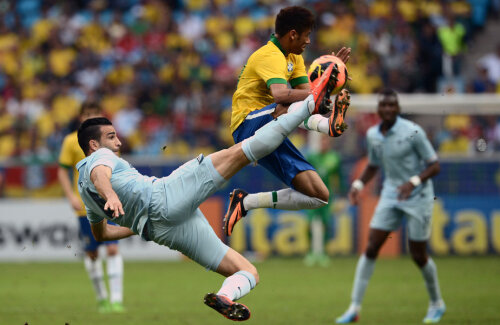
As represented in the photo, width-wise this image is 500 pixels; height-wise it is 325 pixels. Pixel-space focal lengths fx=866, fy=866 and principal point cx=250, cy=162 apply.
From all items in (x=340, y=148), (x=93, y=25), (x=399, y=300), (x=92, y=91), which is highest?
(x=93, y=25)

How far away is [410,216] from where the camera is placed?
10.6 metres

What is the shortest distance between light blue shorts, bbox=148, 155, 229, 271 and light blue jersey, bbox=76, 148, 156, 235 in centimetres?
8

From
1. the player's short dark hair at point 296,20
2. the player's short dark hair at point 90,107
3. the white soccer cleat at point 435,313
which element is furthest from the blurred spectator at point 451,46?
the player's short dark hair at point 296,20

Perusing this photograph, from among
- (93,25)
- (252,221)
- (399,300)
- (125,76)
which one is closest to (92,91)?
(125,76)

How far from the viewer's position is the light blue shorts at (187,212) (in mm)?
7203

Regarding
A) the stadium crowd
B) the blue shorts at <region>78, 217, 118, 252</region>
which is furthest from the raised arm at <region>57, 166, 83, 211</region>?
the stadium crowd

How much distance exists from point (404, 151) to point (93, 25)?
1578 centimetres

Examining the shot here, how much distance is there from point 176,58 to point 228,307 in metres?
16.9

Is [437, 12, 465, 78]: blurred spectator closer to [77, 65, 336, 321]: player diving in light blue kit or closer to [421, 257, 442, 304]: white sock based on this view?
[421, 257, 442, 304]: white sock

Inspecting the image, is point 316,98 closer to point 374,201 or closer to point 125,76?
point 374,201

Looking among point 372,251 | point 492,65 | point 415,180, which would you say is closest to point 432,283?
point 372,251

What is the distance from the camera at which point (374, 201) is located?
62.4 ft

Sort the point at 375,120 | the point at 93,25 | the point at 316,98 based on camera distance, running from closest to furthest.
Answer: the point at 316,98 < the point at 375,120 < the point at 93,25

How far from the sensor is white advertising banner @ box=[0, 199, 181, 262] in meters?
19.0
